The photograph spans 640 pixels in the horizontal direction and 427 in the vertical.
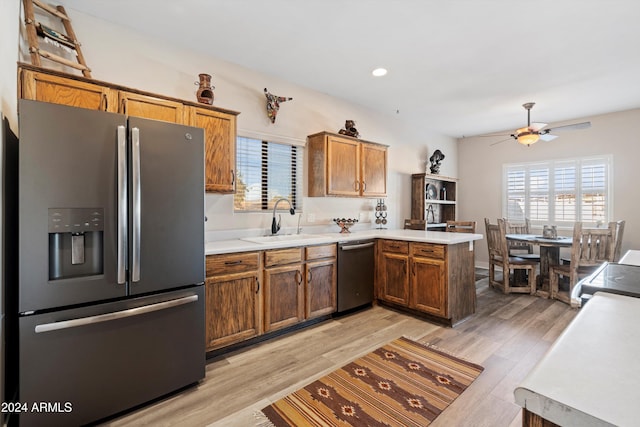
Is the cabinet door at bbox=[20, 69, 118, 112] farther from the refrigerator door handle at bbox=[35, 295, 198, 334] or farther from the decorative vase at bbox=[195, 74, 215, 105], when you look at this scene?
the refrigerator door handle at bbox=[35, 295, 198, 334]

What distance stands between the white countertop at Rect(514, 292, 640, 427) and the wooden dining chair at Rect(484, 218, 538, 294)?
418 centimetres

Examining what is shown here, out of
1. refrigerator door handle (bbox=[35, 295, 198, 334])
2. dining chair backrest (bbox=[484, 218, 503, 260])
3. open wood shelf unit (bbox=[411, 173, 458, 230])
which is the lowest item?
refrigerator door handle (bbox=[35, 295, 198, 334])

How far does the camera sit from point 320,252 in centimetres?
328

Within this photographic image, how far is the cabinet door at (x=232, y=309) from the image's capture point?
97.1 inches

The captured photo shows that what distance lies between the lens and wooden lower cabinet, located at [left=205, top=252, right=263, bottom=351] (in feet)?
8.11

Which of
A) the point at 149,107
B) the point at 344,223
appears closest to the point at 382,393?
the point at 344,223

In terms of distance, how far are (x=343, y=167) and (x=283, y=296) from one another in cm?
184

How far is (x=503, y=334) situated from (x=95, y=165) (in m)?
3.68

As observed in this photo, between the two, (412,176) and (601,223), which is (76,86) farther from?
(601,223)

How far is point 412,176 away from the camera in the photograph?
5.62 m

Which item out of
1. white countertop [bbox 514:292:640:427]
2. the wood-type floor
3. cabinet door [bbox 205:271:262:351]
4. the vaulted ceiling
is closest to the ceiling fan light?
the vaulted ceiling

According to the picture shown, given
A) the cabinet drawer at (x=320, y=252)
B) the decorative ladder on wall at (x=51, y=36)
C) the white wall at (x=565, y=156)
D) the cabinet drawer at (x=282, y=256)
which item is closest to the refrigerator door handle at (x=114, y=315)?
the cabinet drawer at (x=282, y=256)

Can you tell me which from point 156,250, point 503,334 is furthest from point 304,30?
point 503,334

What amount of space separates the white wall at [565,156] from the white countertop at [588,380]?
5694 millimetres
